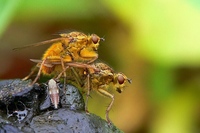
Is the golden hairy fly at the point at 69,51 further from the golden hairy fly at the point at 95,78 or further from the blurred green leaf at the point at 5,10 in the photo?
the blurred green leaf at the point at 5,10

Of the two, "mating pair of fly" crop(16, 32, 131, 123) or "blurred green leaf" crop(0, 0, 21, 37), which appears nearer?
"mating pair of fly" crop(16, 32, 131, 123)

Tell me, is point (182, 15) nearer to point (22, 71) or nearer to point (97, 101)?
point (97, 101)

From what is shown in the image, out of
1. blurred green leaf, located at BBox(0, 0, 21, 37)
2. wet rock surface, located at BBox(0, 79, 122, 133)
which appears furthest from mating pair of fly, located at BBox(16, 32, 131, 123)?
blurred green leaf, located at BBox(0, 0, 21, 37)

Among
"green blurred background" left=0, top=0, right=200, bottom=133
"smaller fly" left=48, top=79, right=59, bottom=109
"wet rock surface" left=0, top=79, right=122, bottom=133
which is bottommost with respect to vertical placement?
"green blurred background" left=0, top=0, right=200, bottom=133

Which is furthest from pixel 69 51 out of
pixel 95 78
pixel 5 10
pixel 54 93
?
pixel 5 10

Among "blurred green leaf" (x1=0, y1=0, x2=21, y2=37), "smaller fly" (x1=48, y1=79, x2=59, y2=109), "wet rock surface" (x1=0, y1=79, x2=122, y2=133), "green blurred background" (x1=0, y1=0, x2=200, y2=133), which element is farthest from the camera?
"green blurred background" (x1=0, y1=0, x2=200, y2=133)

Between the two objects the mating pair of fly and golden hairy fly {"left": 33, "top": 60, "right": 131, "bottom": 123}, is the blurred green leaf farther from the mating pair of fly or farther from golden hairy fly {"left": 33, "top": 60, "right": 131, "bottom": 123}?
golden hairy fly {"left": 33, "top": 60, "right": 131, "bottom": 123}
